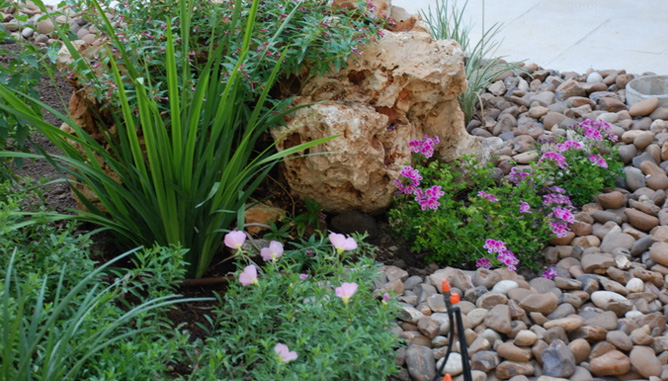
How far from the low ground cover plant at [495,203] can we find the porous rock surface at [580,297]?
94mm

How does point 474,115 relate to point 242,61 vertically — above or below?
below

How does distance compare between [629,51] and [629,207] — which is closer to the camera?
[629,207]

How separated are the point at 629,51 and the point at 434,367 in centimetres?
413

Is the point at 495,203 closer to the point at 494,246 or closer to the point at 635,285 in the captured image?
the point at 494,246

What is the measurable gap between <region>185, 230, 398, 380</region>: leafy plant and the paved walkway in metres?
3.20

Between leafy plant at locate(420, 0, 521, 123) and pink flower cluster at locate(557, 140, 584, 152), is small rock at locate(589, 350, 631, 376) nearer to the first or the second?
pink flower cluster at locate(557, 140, 584, 152)

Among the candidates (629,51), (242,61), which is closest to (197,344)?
(242,61)

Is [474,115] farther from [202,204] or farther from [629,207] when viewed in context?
[202,204]

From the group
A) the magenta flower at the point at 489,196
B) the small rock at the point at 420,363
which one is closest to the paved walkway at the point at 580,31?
the magenta flower at the point at 489,196

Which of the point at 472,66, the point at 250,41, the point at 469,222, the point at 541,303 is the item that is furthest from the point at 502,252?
the point at 472,66

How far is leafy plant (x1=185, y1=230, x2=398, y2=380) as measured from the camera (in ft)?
6.05

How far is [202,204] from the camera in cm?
240

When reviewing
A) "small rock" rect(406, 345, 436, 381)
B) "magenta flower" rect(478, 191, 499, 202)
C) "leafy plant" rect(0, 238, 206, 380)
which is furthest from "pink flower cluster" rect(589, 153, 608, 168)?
"leafy plant" rect(0, 238, 206, 380)

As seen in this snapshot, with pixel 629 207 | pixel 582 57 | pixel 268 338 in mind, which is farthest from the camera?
pixel 582 57
